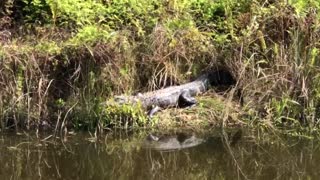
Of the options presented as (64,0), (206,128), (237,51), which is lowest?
(206,128)

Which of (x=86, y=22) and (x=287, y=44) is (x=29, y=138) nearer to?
(x=86, y=22)

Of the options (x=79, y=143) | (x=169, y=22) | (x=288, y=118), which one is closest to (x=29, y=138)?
(x=79, y=143)

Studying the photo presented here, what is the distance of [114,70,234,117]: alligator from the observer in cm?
791

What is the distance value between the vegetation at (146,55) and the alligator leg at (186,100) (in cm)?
21

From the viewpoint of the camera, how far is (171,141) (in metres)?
7.37

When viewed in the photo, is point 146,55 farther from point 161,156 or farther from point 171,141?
point 161,156

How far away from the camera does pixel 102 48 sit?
792cm

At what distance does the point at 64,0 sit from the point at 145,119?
82.5 inches

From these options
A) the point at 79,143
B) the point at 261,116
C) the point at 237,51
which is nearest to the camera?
the point at 79,143

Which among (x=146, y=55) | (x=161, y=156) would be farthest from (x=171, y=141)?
(x=146, y=55)

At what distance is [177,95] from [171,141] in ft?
3.11

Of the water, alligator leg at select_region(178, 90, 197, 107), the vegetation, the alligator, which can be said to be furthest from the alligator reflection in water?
alligator leg at select_region(178, 90, 197, 107)

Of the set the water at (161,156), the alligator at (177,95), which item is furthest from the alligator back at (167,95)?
the water at (161,156)

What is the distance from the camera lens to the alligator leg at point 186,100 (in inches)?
319
